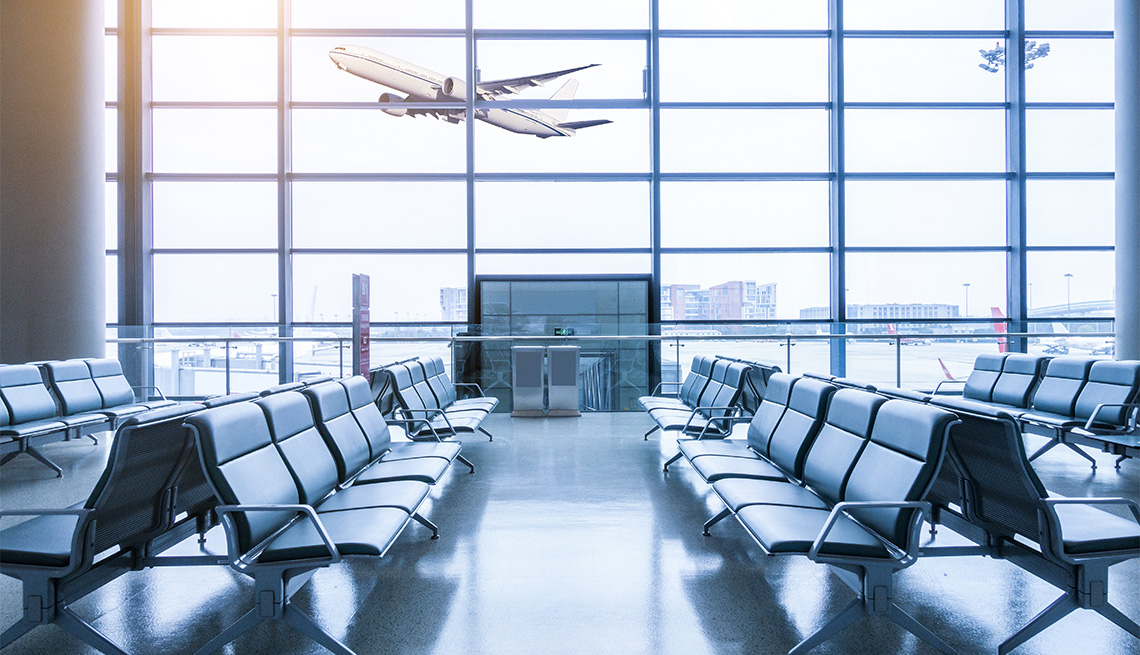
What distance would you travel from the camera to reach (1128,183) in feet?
22.2

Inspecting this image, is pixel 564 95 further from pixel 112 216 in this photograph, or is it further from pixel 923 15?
pixel 112 216

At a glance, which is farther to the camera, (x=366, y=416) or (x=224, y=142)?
(x=224, y=142)

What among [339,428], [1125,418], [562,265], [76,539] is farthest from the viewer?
[562,265]

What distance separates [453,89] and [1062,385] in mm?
8280

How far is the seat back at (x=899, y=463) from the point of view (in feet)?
6.39

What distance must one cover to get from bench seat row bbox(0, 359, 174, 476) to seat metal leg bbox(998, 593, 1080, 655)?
205 inches

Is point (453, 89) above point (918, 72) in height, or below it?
below

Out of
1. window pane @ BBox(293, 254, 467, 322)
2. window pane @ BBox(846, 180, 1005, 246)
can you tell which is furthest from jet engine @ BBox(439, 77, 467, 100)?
window pane @ BBox(846, 180, 1005, 246)

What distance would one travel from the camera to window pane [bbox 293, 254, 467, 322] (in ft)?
30.3

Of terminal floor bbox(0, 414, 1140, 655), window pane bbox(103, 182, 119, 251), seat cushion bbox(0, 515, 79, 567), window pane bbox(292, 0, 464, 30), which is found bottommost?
terminal floor bbox(0, 414, 1140, 655)

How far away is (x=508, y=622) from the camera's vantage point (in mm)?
2273

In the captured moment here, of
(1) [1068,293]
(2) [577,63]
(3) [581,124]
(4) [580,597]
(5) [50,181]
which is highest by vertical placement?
(2) [577,63]

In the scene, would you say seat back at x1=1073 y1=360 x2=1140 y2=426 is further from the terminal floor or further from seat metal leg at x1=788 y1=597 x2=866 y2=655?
seat metal leg at x1=788 y1=597 x2=866 y2=655

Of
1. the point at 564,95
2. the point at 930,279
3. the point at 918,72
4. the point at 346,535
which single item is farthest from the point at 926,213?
the point at 346,535
